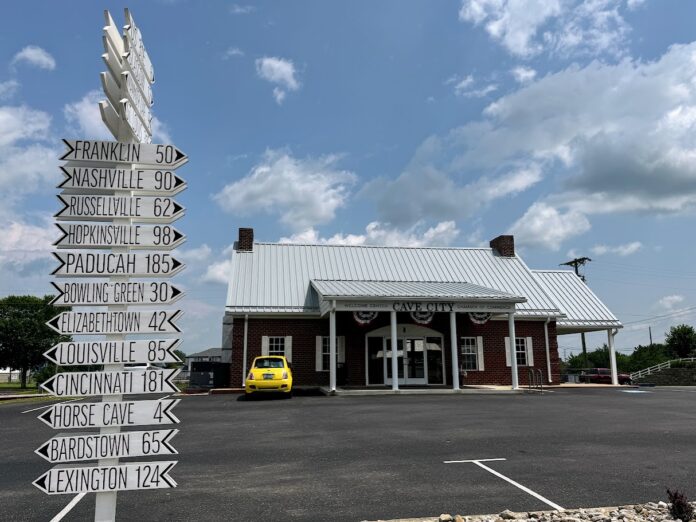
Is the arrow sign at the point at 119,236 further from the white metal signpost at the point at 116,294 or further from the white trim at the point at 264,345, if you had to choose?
the white trim at the point at 264,345

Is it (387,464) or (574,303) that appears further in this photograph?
(574,303)

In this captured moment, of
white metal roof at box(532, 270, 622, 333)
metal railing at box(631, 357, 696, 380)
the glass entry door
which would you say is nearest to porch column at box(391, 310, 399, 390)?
the glass entry door

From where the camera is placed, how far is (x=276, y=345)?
22.8 metres

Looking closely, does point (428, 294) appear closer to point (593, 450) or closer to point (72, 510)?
point (593, 450)

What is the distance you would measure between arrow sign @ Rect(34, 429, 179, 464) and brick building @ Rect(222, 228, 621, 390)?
15.8 m

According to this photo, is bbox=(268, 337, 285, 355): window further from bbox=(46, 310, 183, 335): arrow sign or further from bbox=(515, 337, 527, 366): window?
bbox=(46, 310, 183, 335): arrow sign

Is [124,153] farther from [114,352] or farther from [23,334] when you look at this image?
[23,334]

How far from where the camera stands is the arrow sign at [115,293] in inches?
157

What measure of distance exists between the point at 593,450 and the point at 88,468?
25.9ft

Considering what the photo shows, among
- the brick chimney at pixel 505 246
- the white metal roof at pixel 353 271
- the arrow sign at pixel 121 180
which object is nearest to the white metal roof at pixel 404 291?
the white metal roof at pixel 353 271

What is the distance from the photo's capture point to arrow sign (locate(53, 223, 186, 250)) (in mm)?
4113

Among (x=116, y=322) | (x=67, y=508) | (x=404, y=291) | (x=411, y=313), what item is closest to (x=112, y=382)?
(x=116, y=322)

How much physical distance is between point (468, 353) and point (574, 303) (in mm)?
7850

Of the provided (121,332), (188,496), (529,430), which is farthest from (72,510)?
(529,430)
